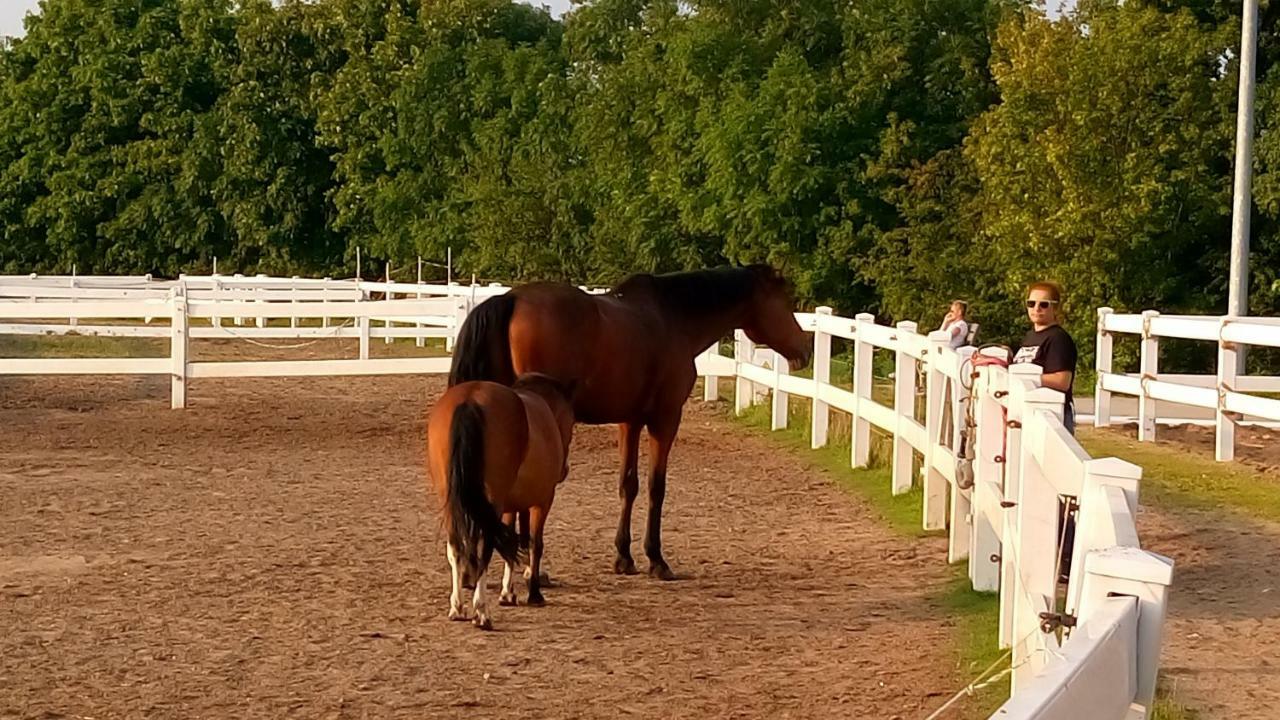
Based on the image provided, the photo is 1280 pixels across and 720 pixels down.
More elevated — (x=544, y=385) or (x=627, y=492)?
(x=544, y=385)

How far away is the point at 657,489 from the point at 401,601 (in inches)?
71.1

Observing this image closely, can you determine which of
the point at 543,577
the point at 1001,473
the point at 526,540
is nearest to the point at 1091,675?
the point at 1001,473

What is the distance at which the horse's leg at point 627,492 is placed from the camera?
27.1 ft

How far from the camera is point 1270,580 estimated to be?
297 inches

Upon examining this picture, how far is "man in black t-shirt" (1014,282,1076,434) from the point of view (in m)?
7.78

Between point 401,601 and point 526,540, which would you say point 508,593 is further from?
point 401,601

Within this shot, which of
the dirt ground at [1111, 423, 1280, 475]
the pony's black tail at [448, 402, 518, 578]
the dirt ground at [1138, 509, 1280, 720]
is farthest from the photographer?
the dirt ground at [1111, 423, 1280, 475]

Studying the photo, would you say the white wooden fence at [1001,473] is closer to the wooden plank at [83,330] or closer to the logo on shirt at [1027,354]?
the logo on shirt at [1027,354]

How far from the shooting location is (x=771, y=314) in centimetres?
995

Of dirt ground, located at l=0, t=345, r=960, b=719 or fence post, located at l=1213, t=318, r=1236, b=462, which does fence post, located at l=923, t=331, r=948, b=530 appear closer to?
dirt ground, located at l=0, t=345, r=960, b=719

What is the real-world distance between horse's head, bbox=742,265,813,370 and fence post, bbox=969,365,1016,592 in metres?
2.40

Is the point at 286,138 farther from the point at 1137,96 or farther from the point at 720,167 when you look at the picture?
the point at 1137,96

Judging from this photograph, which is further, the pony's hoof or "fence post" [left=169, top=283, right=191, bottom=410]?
"fence post" [left=169, top=283, right=191, bottom=410]

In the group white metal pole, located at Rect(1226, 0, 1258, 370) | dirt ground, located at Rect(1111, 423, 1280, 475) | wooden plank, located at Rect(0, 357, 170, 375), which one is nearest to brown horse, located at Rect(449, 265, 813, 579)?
dirt ground, located at Rect(1111, 423, 1280, 475)
